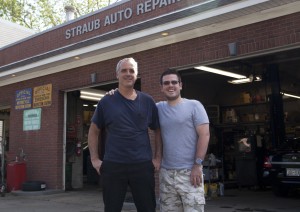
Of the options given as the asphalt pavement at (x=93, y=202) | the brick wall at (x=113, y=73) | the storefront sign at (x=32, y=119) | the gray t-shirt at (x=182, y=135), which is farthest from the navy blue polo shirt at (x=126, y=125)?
the storefront sign at (x=32, y=119)

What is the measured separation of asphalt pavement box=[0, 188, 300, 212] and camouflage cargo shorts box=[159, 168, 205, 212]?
4.58 metres

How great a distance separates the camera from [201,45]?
8.55 metres

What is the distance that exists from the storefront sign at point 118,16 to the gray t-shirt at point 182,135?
226 inches

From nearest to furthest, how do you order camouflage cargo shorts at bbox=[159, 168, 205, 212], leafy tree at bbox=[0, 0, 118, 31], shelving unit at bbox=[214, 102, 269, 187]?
camouflage cargo shorts at bbox=[159, 168, 205, 212]
shelving unit at bbox=[214, 102, 269, 187]
leafy tree at bbox=[0, 0, 118, 31]

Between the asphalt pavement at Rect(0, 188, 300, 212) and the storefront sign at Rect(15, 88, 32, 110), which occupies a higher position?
the storefront sign at Rect(15, 88, 32, 110)

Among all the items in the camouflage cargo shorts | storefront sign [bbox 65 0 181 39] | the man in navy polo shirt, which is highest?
storefront sign [bbox 65 0 181 39]

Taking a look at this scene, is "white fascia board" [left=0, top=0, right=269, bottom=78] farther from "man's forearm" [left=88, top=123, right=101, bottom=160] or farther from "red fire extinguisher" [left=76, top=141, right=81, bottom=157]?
"man's forearm" [left=88, top=123, right=101, bottom=160]

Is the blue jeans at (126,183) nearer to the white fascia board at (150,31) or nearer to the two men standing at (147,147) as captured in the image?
the two men standing at (147,147)

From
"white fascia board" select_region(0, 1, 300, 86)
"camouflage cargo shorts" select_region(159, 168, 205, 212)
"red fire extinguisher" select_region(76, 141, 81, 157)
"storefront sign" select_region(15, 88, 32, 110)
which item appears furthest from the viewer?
"storefront sign" select_region(15, 88, 32, 110)

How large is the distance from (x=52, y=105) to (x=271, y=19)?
23.9ft

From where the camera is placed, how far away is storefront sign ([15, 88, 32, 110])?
13.0 m

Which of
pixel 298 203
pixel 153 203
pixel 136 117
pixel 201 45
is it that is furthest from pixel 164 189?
pixel 298 203

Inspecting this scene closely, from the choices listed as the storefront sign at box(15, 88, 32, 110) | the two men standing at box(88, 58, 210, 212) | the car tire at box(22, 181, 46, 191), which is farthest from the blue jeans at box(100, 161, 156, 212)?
the storefront sign at box(15, 88, 32, 110)

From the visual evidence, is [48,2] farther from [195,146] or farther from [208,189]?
[195,146]
